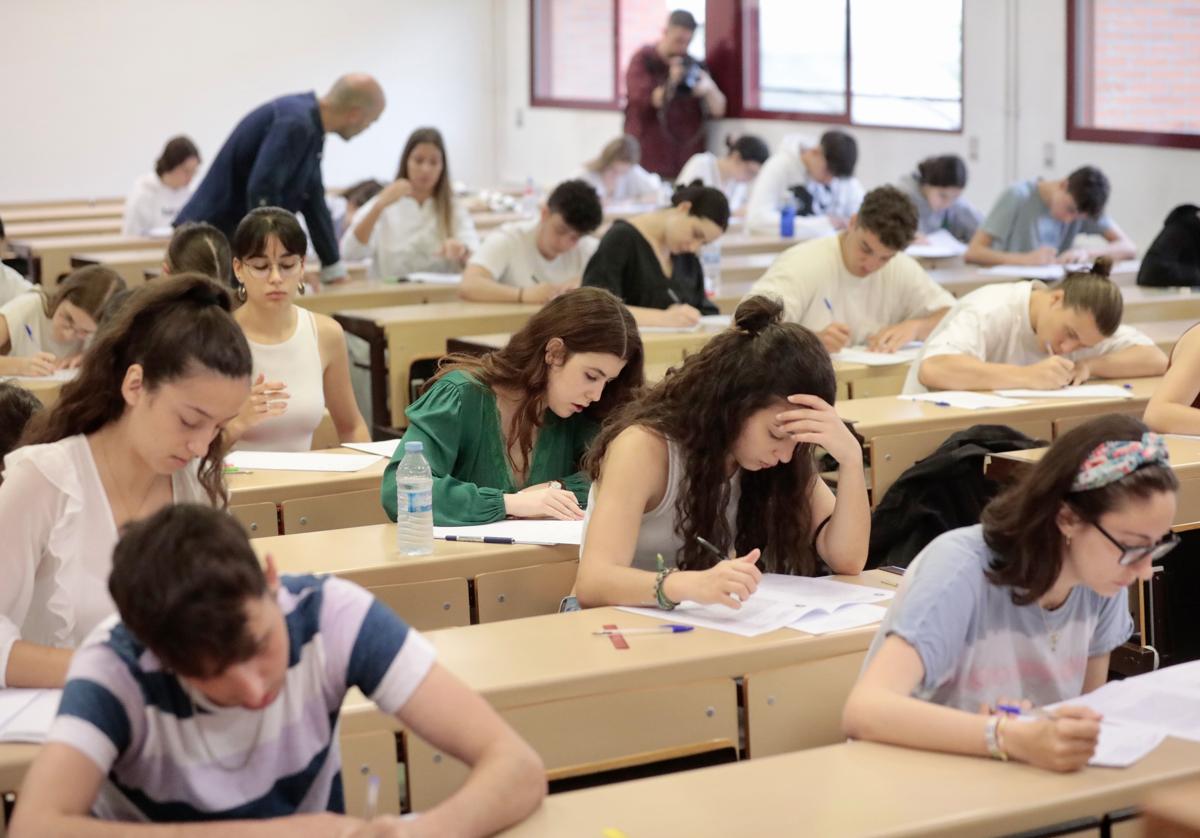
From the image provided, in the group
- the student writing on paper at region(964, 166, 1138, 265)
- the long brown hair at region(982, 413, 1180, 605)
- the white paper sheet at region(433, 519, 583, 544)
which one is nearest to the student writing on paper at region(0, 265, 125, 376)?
the white paper sheet at region(433, 519, 583, 544)

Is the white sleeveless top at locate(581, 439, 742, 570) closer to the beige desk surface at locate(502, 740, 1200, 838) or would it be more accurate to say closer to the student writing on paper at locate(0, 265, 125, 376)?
the beige desk surface at locate(502, 740, 1200, 838)

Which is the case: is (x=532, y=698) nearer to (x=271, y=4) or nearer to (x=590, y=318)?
(x=590, y=318)

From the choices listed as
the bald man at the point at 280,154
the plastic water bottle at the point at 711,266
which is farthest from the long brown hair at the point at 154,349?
the plastic water bottle at the point at 711,266

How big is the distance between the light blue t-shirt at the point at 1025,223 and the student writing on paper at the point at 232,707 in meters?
6.48

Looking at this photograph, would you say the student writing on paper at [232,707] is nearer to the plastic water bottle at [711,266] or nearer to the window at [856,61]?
the plastic water bottle at [711,266]

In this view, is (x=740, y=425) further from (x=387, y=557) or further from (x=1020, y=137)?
Result: (x=1020, y=137)

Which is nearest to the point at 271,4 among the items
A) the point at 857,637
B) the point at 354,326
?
the point at 354,326

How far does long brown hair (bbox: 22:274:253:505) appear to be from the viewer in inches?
83.2

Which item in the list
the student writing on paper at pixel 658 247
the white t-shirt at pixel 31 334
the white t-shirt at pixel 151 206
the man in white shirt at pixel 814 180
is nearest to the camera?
the white t-shirt at pixel 31 334

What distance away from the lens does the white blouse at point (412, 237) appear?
7.31 m

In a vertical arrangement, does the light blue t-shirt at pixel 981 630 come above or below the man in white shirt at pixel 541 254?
below

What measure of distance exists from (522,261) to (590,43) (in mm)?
7615

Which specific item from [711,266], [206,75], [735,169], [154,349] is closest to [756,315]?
[154,349]

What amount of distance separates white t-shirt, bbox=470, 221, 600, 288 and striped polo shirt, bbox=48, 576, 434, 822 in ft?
15.1
